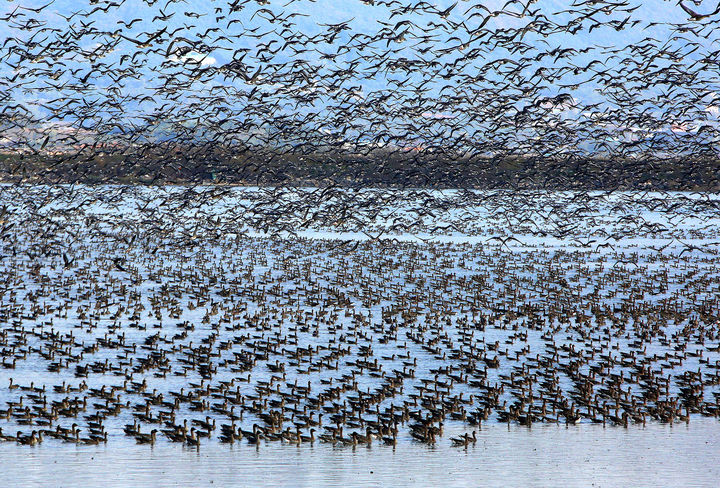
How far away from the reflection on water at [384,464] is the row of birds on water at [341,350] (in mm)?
546

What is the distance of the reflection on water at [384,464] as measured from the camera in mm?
14773

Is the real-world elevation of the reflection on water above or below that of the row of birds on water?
below

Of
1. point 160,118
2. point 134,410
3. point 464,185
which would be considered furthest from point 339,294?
point 464,185

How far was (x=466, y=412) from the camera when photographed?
766 inches

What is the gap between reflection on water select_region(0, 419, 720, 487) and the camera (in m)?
14.8

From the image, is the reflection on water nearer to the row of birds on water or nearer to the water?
the water

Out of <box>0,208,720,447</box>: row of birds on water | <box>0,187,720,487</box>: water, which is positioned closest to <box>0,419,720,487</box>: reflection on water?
<box>0,187,720,487</box>: water

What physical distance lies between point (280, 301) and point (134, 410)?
43.8ft

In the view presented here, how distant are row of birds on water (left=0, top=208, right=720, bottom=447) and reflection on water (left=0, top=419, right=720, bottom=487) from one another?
546mm

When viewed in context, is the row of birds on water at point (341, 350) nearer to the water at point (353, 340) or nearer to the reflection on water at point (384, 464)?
the water at point (353, 340)

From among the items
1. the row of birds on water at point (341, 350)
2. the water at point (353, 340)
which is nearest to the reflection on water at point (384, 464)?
the water at point (353, 340)

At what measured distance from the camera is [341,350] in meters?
23.6

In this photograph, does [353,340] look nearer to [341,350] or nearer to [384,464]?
[341,350]

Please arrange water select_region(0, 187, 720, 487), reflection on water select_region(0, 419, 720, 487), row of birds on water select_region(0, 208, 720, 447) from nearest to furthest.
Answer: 1. reflection on water select_region(0, 419, 720, 487)
2. water select_region(0, 187, 720, 487)
3. row of birds on water select_region(0, 208, 720, 447)
